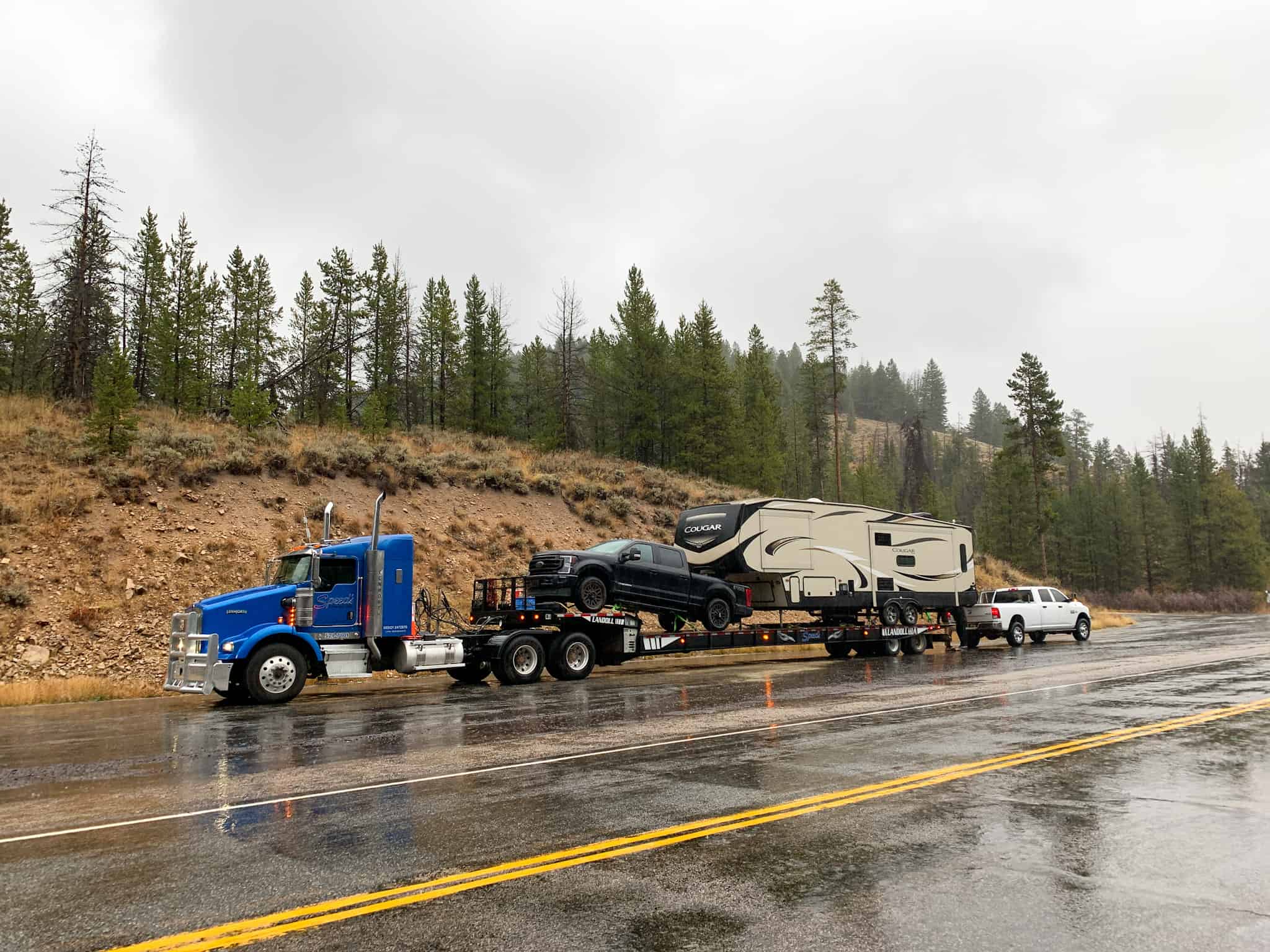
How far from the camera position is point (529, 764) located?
871cm

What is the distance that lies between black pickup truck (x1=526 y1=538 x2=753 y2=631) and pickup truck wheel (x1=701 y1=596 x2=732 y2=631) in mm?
15

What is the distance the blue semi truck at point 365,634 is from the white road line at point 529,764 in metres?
7.20

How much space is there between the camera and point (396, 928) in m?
4.31

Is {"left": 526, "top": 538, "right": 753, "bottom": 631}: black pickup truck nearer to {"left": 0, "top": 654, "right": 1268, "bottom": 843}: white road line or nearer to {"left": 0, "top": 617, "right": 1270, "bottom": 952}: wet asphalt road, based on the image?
{"left": 0, "top": 617, "right": 1270, "bottom": 952}: wet asphalt road

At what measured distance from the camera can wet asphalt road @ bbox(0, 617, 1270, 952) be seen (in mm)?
4375

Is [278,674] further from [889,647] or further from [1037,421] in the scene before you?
[1037,421]

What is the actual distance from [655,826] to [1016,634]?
2544cm

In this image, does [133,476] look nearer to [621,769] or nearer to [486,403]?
[621,769]

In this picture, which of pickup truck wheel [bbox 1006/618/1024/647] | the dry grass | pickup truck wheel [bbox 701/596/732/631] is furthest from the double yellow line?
pickup truck wheel [bbox 1006/618/1024/647]

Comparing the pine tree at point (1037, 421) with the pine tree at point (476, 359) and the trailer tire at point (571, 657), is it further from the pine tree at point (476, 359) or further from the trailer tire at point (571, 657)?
the trailer tire at point (571, 657)

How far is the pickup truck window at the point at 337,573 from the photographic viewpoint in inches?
615

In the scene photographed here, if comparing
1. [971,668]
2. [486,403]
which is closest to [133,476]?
[971,668]

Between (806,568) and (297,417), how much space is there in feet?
117

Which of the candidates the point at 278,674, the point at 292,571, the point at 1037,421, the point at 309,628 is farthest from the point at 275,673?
the point at 1037,421
